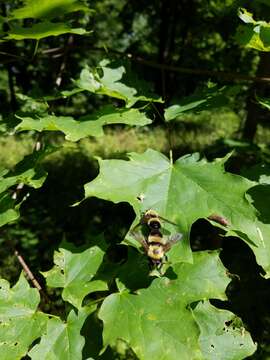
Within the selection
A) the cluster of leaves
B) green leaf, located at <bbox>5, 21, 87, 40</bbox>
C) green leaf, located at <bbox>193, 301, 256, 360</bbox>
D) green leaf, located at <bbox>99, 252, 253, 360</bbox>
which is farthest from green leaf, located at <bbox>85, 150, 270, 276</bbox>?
green leaf, located at <bbox>5, 21, 87, 40</bbox>

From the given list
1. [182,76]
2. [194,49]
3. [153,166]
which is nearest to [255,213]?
[153,166]


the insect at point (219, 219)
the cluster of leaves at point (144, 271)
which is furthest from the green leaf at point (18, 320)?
the insect at point (219, 219)

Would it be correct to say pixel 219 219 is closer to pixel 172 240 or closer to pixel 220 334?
pixel 172 240

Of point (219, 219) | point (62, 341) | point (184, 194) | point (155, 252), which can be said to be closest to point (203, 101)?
point (184, 194)

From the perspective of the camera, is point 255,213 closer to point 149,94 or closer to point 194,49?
point 149,94

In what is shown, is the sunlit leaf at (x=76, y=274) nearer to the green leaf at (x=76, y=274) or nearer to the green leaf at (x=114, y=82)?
the green leaf at (x=76, y=274)
